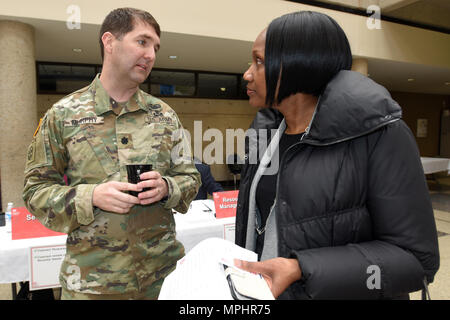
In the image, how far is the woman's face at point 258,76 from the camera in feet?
2.98

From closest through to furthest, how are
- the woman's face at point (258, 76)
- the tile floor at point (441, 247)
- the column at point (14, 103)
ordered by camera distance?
1. the woman's face at point (258, 76)
2. the tile floor at point (441, 247)
3. the column at point (14, 103)

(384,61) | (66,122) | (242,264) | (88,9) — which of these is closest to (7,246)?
(66,122)

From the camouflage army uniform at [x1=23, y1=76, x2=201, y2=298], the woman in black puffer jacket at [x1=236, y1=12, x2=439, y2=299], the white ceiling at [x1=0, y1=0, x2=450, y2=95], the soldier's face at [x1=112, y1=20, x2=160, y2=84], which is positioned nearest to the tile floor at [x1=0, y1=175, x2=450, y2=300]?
the camouflage army uniform at [x1=23, y1=76, x2=201, y2=298]

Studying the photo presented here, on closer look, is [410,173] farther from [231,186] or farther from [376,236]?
[231,186]

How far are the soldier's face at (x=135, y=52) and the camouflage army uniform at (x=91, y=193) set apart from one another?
119mm

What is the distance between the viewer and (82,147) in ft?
3.97

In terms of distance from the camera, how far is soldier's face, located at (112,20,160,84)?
1247mm

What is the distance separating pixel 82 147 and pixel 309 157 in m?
0.87

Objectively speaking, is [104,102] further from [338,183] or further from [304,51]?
[338,183]

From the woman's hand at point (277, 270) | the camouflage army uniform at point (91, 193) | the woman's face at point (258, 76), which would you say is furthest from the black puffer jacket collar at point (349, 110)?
the camouflage army uniform at point (91, 193)

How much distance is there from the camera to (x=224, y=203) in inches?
101

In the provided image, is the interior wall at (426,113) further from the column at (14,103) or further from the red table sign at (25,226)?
the red table sign at (25,226)

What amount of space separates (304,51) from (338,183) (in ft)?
1.18

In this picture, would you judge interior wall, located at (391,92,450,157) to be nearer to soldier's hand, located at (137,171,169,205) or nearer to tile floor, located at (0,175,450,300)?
tile floor, located at (0,175,450,300)
